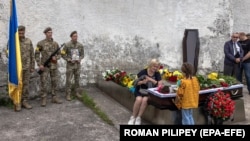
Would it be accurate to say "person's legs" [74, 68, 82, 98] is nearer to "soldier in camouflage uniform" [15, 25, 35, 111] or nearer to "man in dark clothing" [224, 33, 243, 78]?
"soldier in camouflage uniform" [15, 25, 35, 111]

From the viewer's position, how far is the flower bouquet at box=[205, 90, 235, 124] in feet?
18.0

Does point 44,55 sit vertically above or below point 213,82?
above

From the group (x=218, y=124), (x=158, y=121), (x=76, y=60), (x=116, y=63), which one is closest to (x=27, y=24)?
(x=76, y=60)

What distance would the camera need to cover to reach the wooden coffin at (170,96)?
5.50 m

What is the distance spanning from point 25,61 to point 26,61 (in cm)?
2

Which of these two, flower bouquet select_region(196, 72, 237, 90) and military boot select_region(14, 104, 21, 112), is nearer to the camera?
flower bouquet select_region(196, 72, 237, 90)

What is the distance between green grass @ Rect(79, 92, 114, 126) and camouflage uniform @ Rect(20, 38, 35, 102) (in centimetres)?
128

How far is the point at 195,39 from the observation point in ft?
31.0

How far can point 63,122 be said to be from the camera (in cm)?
600

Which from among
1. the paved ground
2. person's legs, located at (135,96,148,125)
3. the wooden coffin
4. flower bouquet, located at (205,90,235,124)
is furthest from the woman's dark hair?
the paved ground

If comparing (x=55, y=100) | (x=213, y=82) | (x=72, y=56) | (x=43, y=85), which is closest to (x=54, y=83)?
(x=43, y=85)

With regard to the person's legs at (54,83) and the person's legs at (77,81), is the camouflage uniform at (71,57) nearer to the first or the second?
the person's legs at (77,81)

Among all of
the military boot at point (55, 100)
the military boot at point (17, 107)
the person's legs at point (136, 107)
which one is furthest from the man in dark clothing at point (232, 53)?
the military boot at point (17, 107)

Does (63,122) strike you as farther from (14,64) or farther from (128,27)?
(128,27)
